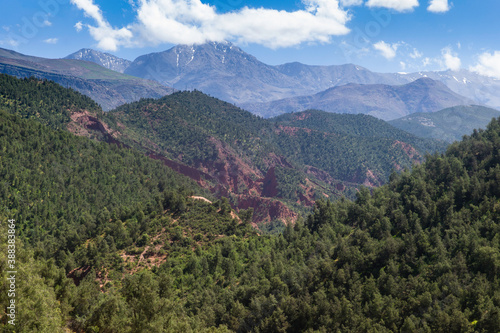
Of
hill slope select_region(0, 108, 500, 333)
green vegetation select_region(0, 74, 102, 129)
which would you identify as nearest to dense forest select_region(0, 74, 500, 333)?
hill slope select_region(0, 108, 500, 333)

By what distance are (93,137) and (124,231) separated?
10910 centimetres

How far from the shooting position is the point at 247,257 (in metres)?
81.1

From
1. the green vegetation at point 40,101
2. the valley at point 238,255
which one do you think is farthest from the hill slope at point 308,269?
the green vegetation at point 40,101

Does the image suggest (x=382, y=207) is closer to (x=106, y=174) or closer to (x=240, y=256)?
(x=240, y=256)

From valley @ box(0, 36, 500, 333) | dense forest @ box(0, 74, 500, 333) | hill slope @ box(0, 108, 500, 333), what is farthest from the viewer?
valley @ box(0, 36, 500, 333)

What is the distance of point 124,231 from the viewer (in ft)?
261

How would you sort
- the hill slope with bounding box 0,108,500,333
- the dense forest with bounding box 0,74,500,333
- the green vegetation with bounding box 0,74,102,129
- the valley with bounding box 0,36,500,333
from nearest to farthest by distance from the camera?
the hill slope with bounding box 0,108,500,333 → the dense forest with bounding box 0,74,500,333 → the valley with bounding box 0,36,500,333 → the green vegetation with bounding box 0,74,102,129

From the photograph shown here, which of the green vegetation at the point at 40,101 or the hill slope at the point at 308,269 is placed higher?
the green vegetation at the point at 40,101

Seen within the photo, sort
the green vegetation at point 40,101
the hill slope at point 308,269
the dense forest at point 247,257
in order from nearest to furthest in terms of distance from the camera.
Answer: the hill slope at point 308,269 → the dense forest at point 247,257 → the green vegetation at point 40,101

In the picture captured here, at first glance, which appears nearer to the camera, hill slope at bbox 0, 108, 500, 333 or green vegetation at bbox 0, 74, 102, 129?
hill slope at bbox 0, 108, 500, 333

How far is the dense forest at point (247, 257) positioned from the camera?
46.3m

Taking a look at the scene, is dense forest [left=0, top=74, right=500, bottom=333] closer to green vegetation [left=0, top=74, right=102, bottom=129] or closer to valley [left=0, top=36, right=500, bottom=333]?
valley [left=0, top=36, right=500, bottom=333]

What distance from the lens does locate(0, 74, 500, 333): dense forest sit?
152 ft

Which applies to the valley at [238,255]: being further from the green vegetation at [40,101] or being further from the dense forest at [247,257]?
the green vegetation at [40,101]
